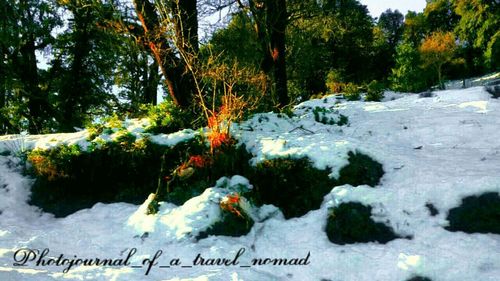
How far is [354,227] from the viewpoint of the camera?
4238 millimetres

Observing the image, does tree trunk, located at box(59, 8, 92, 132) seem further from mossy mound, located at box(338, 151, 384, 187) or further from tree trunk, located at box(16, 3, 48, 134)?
mossy mound, located at box(338, 151, 384, 187)

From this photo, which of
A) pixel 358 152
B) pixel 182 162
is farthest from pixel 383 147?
pixel 182 162

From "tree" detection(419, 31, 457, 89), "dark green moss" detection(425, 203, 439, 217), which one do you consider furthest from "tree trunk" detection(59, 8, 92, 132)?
"tree" detection(419, 31, 457, 89)

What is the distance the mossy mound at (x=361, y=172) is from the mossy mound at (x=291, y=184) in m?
0.22

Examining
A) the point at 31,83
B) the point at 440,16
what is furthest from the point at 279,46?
the point at 440,16

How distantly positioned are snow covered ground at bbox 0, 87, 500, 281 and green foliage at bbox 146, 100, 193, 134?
0.68m

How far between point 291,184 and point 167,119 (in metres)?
2.91

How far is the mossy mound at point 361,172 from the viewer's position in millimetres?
5035

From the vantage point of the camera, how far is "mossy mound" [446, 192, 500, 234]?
393 centimetres

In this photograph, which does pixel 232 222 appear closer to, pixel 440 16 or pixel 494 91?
pixel 494 91

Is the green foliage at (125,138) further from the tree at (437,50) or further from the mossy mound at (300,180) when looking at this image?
the tree at (437,50)

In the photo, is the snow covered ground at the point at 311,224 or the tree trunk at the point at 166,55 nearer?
the snow covered ground at the point at 311,224

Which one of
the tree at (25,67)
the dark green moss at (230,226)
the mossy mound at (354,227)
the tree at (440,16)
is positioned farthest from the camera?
the tree at (440,16)

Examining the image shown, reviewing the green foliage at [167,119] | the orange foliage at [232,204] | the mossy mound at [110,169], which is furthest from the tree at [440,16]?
the orange foliage at [232,204]
